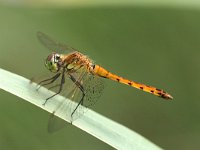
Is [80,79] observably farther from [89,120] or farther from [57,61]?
[89,120]

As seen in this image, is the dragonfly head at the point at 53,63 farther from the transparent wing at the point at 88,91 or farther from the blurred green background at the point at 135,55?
the blurred green background at the point at 135,55

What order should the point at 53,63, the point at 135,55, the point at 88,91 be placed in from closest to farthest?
the point at 88,91
the point at 53,63
the point at 135,55

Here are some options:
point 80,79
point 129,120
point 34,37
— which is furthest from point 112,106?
point 80,79

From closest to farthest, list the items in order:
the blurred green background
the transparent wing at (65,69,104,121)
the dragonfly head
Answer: the transparent wing at (65,69,104,121) → the dragonfly head → the blurred green background

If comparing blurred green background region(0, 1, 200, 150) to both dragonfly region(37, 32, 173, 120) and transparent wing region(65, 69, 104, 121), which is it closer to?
dragonfly region(37, 32, 173, 120)

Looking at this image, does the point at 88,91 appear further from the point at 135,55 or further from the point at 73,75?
the point at 135,55

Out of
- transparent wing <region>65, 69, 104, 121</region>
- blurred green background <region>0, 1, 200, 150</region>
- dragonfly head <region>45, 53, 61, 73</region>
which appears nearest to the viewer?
transparent wing <region>65, 69, 104, 121</region>

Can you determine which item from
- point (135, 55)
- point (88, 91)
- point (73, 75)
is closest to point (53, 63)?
point (73, 75)

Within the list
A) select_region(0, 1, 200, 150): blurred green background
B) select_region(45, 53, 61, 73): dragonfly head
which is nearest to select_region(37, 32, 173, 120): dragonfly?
select_region(45, 53, 61, 73): dragonfly head
